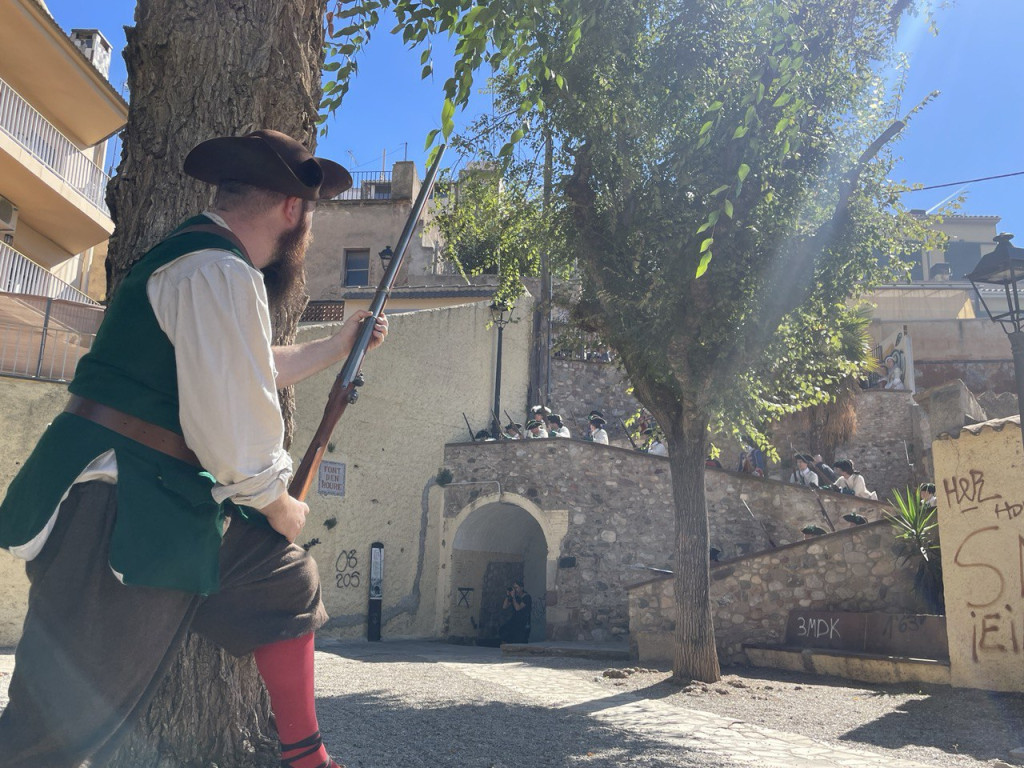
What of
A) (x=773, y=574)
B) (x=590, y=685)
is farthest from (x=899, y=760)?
(x=773, y=574)

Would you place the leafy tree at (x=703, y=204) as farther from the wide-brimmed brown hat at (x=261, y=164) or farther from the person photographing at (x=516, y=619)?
the person photographing at (x=516, y=619)

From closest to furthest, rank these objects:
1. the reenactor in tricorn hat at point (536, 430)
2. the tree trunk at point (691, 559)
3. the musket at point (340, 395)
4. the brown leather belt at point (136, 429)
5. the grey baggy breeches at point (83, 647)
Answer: the grey baggy breeches at point (83, 647) → the brown leather belt at point (136, 429) → the musket at point (340, 395) → the tree trunk at point (691, 559) → the reenactor in tricorn hat at point (536, 430)

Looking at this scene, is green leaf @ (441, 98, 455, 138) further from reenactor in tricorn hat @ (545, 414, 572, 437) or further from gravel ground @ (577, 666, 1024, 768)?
reenactor in tricorn hat @ (545, 414, 572, 437)

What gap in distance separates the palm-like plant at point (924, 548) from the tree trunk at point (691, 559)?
287 centimetres

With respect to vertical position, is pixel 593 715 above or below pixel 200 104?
below

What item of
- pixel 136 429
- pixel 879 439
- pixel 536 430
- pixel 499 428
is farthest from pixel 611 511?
pixel 136 429

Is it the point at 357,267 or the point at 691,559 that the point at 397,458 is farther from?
the point at 357,267

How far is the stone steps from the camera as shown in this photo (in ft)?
30.6

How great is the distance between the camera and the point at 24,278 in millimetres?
16812

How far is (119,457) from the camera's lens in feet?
6.42

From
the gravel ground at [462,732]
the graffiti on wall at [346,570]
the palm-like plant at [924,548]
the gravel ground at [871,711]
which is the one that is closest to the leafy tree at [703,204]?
the gravel ground at [871,711]

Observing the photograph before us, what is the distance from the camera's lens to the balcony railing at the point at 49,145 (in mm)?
16719

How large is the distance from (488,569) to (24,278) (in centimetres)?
1068

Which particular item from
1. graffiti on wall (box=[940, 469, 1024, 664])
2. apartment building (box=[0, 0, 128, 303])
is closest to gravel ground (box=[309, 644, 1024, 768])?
graffiti on wall (box=[940, 469, 1024, 664])
